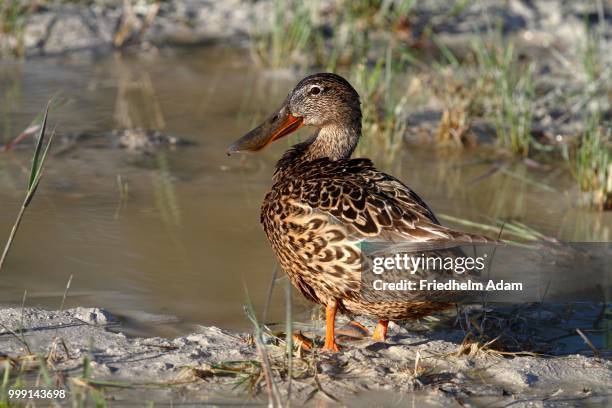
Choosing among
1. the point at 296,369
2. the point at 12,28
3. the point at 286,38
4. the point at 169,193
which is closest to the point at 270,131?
the point at 169,193

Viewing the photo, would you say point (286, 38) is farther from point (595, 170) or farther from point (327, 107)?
point (327, 107)

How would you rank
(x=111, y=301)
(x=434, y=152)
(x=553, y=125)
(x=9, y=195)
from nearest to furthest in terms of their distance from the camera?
(x=111, y=301) → (x=9, y=195) → (x=434, y=152) → (x=553, y=125)

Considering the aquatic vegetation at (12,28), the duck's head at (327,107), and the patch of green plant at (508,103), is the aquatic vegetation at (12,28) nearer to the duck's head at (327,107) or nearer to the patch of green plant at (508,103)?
the patch of green plant at (508,103)

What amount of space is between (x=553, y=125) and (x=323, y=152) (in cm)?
334

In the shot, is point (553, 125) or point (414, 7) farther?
point (414, 7)

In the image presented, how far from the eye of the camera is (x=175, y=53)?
9.22 meters

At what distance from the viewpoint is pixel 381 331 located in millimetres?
4336

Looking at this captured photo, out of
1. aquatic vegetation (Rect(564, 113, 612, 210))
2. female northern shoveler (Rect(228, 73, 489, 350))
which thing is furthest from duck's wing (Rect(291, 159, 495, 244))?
aquatic vegetation (Rect(564, 113, 612, 210))

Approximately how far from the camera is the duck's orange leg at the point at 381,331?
14.2 feet

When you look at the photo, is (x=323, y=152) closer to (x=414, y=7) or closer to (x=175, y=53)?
(x=175, y=53)

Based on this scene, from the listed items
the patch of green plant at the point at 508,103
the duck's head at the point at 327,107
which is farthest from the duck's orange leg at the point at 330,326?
the patch of green plant at the point at 508,103

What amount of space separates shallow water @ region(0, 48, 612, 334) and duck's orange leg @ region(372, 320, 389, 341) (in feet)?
1.70

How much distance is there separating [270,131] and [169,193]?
1082mm

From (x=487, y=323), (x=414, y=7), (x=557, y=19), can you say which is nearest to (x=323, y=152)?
(x=487, y=323)
